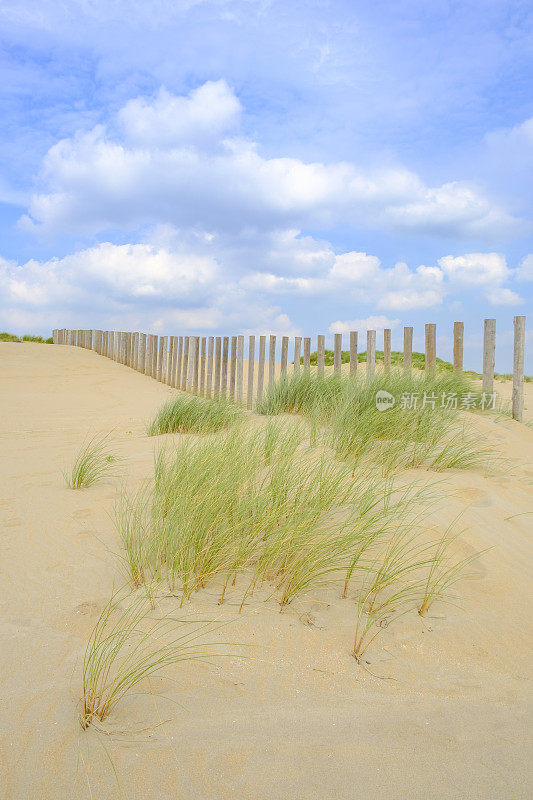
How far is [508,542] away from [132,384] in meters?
10.8

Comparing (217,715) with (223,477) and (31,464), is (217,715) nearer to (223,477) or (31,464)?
(223,477)

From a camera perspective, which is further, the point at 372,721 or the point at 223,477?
the point at 223,477

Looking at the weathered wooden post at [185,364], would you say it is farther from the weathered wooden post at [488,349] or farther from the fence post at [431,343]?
the weathered wooden post at [488,349]

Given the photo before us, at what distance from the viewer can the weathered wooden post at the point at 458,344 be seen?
27.1 feet

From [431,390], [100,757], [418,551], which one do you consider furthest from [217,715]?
[431,390]

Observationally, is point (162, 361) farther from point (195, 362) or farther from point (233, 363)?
point (233, 363)

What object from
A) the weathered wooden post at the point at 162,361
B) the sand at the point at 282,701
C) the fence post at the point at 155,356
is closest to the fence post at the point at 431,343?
the sand at the point at 282,701

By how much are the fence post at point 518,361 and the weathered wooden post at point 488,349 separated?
52 cm

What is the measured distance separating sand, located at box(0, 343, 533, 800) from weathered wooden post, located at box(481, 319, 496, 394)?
5488 mm

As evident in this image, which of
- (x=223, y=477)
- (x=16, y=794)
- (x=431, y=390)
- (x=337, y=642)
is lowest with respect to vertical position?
(x=16, y=794)

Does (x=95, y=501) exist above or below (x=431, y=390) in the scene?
below

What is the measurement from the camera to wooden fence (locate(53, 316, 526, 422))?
8273 mm

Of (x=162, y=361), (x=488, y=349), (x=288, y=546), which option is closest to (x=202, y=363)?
(x=162, y=361)

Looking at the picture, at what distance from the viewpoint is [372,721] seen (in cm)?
169
